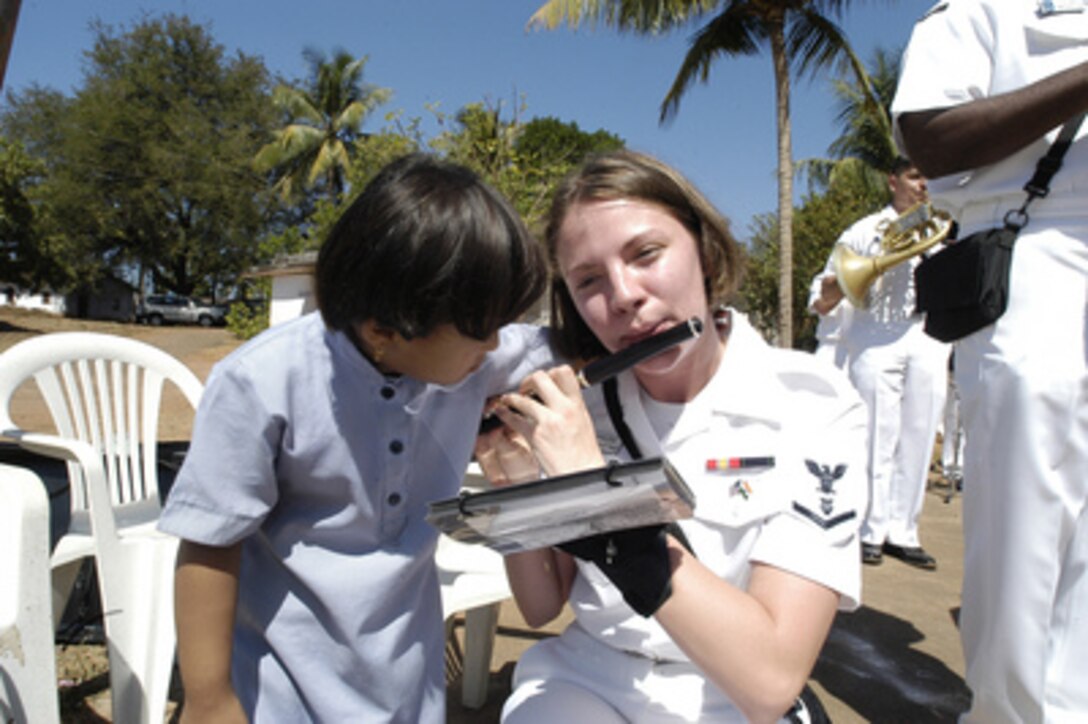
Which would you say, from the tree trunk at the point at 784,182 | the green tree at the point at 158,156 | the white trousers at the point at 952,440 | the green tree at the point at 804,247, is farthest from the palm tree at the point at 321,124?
the white trousers at the point at 952,440

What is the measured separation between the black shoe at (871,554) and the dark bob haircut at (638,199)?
10.1 feet

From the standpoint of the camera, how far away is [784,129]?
13.2 metres

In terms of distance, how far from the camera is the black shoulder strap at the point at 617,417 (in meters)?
1.55

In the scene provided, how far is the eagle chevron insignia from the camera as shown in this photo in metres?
1.31

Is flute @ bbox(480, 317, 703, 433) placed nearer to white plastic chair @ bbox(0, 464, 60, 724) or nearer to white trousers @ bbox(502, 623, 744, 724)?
white trousers @ bbox(502, 623, 744, 724)

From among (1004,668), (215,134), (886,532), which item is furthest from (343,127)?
(1004,668)

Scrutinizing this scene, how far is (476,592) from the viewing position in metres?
2.11

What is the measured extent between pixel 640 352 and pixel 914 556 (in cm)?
361

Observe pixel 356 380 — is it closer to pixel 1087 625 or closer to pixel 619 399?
pixel 619 399

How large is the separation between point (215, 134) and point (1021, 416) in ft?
145

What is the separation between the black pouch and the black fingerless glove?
1.02 meters

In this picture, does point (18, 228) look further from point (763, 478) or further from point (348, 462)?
point (763, 478)

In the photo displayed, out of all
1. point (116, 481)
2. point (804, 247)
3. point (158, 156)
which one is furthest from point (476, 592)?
point (158, 156)

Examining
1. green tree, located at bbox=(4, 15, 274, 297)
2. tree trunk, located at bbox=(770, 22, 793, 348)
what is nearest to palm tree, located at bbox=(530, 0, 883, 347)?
tree trunk, located at bbox=(770, 22, 793, 348)
